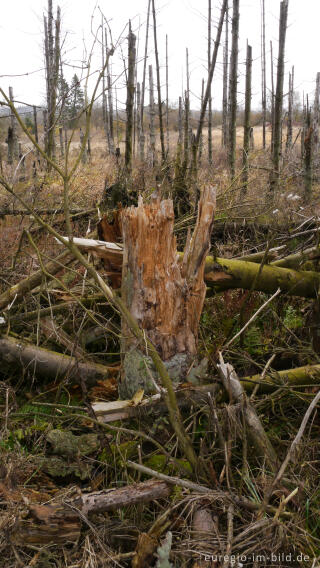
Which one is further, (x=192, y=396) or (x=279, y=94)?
(x=279, y=94)

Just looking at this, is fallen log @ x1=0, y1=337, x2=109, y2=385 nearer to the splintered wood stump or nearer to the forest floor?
the forest floor

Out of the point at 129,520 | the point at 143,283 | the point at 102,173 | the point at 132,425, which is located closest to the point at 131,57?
the point at 102,173

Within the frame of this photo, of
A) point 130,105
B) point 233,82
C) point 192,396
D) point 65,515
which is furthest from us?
point 233,82

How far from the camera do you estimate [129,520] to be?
2.19 metres

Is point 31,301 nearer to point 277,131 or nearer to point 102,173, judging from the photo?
point 277,131

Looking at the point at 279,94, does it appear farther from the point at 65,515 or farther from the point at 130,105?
the point at 65,515

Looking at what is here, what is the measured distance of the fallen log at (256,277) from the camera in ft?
11.2

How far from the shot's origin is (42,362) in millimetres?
3363

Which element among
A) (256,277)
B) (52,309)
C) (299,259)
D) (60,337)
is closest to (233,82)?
(299,259)

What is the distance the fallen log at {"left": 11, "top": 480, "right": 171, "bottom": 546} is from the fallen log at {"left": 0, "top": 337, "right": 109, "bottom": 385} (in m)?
1.25

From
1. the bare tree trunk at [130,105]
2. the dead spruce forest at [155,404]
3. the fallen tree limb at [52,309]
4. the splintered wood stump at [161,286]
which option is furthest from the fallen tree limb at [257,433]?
the bare tree trunk at [130,105]

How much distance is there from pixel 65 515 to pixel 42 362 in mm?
1510

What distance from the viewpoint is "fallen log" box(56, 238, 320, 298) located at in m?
3.42

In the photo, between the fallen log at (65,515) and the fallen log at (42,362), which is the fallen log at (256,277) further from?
the fallen log at (65,515)
